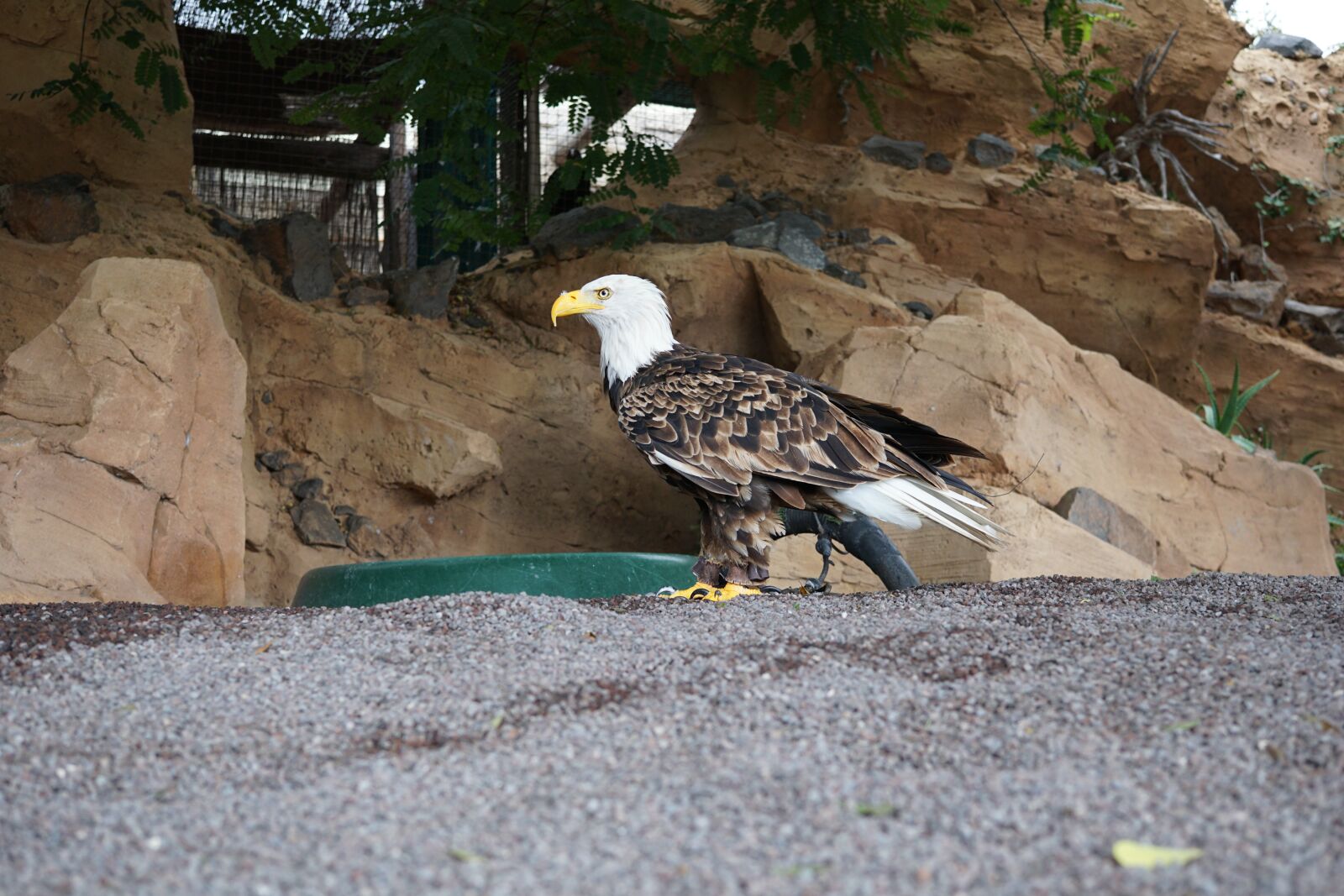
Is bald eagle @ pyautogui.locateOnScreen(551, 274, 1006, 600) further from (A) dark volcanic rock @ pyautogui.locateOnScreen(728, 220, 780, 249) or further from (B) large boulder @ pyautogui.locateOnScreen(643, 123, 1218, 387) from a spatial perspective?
(B) large boulder @ pyautogui.locateOnScreen(643, 123, 1218, 387)

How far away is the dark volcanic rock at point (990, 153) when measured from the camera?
8070 mm

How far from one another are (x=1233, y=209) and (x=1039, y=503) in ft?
17.4

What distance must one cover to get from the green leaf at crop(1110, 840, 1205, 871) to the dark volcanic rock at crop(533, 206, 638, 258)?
5.82m

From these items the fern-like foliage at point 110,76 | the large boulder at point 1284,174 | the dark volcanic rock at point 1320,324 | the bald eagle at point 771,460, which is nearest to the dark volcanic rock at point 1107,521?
the bald eagle at point 771,460

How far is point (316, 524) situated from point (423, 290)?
62.0 inches

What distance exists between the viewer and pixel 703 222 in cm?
723

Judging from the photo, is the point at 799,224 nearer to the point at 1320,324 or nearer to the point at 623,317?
the point at 623,317

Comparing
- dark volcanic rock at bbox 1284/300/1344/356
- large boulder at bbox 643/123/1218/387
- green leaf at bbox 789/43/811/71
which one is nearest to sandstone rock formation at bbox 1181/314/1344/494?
dark volcanic rock at bbox 1284/300/1344/356

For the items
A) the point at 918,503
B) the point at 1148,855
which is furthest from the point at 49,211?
the point at 1148,855

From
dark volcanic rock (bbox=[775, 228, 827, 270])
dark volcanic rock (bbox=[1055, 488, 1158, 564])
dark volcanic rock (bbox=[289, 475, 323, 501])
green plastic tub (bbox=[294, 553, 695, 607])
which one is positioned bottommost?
dark volcanic rock (bbox=[289, 475, 323, 501])

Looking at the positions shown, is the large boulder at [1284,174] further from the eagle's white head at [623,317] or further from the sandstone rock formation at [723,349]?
the eagle's white head at [623,317]

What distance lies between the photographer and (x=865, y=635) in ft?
7.89

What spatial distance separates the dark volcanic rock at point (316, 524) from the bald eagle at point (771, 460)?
2648mm

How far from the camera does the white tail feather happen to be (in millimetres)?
3555
